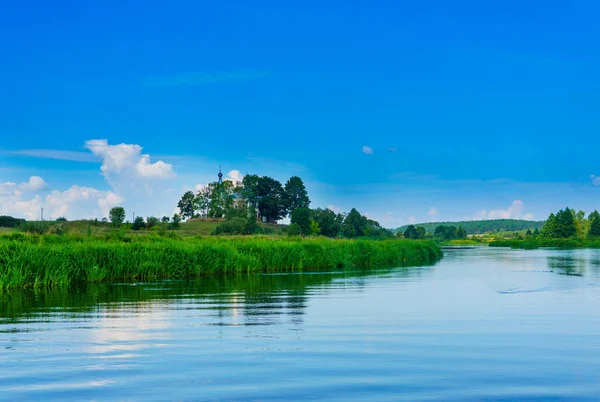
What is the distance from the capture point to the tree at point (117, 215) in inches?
2968

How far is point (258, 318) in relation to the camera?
15547 mm

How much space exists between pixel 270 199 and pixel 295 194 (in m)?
5.47

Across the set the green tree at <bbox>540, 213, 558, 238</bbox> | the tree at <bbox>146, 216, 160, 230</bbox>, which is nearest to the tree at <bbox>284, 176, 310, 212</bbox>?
the tree at <bbox>146, 216, 160, 230</bbox>

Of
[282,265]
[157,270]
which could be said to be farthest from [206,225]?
[157,270]

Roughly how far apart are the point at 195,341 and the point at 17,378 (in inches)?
148

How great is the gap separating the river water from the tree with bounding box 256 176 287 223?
3495 inches

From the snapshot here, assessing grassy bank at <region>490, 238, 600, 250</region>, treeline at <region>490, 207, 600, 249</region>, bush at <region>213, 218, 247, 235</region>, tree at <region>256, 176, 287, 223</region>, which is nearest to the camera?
bush at <region>213, 218, 247, 235</region>

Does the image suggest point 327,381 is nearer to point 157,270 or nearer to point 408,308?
point 408,308

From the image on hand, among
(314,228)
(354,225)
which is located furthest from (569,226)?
(314,228)

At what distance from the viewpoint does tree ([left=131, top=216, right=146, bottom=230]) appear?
7275 centimetres

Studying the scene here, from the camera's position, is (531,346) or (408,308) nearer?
(531,346)

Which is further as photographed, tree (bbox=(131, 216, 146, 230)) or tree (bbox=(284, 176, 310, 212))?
tree (bbox=(284, 176, 310, 212))

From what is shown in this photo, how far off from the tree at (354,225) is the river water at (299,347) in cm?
8305

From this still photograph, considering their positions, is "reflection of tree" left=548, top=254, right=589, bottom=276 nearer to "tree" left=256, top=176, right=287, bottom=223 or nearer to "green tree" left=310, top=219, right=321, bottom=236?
"green tree" left=310, top=219, right=321, bottom=236
